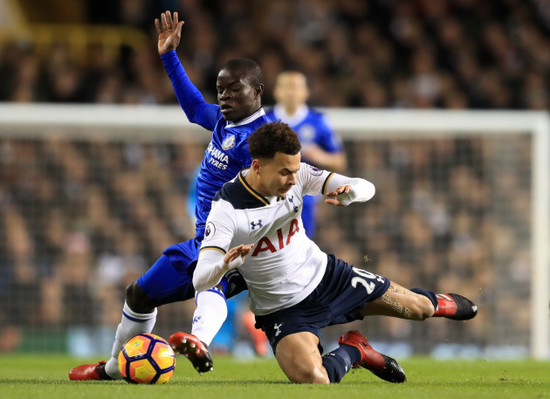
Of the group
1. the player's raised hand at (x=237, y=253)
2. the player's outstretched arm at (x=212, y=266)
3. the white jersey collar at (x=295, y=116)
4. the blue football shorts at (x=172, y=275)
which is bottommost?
the blue football shorts at (x=172, y=275)

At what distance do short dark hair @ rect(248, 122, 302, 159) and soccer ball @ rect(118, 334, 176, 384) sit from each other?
3.85ft

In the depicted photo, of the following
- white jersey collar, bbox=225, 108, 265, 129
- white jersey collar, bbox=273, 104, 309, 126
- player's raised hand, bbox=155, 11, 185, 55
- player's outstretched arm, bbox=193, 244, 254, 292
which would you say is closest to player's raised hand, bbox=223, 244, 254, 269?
player's outstretched arm, bbox=193, 244, 254, 292

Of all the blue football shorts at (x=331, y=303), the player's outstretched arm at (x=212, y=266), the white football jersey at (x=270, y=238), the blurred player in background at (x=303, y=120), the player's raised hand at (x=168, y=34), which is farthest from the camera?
the blurred player in background at (x=303, y=120)

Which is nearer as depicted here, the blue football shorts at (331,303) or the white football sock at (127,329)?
the blue football shorts at (331,303)

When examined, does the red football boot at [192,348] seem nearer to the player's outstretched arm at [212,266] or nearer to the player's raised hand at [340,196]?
the player's outstretched arm at [212,266]

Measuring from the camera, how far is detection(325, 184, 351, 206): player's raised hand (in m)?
5.11

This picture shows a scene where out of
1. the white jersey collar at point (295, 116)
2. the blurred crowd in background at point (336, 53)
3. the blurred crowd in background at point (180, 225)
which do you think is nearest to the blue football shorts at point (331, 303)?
the white jersey collar at point (295, 116)

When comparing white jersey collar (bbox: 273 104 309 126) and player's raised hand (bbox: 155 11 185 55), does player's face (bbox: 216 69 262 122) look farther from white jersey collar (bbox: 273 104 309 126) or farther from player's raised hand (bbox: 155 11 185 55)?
white jersey collar (bbox: 273 104 309 126)

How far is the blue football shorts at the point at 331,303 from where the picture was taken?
5.39m

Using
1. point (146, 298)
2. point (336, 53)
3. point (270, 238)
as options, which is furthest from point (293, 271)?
point (336, 53)

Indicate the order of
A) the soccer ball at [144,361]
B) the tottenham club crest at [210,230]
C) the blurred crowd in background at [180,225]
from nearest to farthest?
the tottenham club crest at [210,230] → the soccer ball at [144,361] → the blurred crowd in background at [180,225]

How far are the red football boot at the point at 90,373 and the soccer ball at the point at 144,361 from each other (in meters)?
0.44

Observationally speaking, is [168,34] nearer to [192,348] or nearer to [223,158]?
[223,158]

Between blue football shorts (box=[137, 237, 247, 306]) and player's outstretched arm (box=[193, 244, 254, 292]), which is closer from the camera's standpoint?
player's outstretched arm (box=[193, 244, 254, 292])
